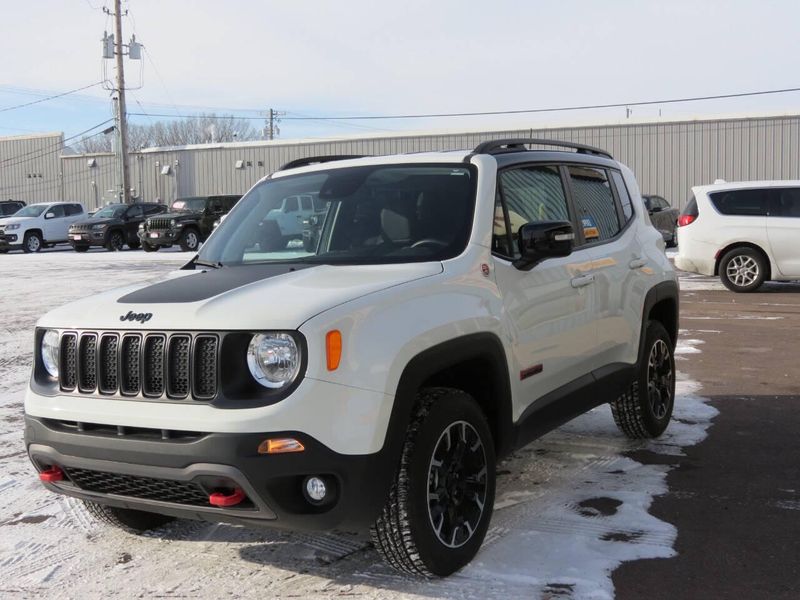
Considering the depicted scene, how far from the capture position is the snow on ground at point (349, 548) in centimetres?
366

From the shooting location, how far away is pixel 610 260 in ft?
17.2

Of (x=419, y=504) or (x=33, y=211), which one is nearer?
(x=419, y=504)

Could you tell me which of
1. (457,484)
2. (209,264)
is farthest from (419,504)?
(209,264)

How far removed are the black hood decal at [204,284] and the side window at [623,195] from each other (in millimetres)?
2558

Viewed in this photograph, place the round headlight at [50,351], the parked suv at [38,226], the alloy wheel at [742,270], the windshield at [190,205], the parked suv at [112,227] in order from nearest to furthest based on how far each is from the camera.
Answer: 1. the round headlight at [50,351]
2. the alloy wheel at [742,270]
3. the windshield at [190,205]
4. the parked suv at [112,227]
5. the parked suv at [38,226]

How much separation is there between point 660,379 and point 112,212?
1100 inches

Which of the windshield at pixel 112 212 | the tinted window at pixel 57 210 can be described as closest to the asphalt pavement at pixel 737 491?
the windshield at pixel 112 212

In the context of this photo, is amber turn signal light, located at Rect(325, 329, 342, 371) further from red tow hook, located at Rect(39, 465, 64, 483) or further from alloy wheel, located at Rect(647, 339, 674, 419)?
alloy wheel, located at Rect(647, 339, 674, 419)

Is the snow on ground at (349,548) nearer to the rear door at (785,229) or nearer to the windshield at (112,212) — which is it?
the rear door at (785,229)

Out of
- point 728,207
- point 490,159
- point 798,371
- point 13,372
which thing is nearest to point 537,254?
point 490,159

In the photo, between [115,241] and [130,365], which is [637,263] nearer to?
[130,365]

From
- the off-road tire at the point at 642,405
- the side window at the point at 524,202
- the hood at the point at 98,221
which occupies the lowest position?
the off-road tire at the point at 642,405

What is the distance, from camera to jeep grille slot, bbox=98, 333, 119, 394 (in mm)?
3473

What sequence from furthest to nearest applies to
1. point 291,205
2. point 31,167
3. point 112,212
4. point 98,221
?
point 31,167
point 112,212
point 98,221
point 291,205
